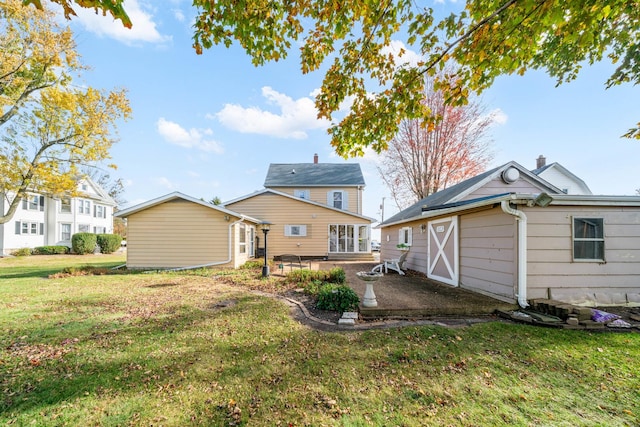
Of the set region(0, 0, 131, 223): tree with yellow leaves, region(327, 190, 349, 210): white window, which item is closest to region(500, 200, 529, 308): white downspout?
region(327, 190, 349, 210): white window

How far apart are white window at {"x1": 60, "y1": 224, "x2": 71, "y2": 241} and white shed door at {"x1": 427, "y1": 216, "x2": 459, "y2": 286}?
1243 inches

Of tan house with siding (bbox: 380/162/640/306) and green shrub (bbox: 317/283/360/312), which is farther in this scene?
green shrub (bbox: 317/283/360/312)

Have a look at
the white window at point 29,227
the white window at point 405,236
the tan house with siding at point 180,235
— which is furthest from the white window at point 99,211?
the white window at point 405,236

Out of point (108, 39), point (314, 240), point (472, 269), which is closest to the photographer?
point (472, 269)

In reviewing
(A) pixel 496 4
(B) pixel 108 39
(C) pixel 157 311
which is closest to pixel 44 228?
(B) pixel 108 39

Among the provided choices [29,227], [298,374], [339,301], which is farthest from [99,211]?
[298,374]

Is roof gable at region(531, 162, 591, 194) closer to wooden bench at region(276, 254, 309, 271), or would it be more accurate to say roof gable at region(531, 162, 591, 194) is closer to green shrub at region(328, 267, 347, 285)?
wooden bench at region(276, 254, 309, 271)

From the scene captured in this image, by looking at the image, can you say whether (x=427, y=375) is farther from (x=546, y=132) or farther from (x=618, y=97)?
(x=546, y=132)

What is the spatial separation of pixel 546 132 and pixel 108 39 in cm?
1685

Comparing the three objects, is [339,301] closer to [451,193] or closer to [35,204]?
[451,193]

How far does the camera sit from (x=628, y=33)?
5305mm

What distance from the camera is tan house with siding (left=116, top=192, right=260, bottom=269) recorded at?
40.8 feet

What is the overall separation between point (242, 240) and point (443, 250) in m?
9.82

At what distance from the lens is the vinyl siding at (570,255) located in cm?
571
